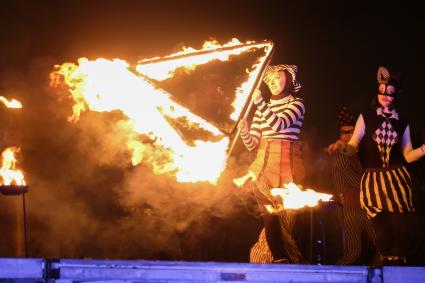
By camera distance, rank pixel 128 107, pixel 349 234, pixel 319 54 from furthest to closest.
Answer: pixel 319 54, pixel 128 107, pixel 349 234

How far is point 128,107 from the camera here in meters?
7.86

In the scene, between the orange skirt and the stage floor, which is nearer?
the stage floor

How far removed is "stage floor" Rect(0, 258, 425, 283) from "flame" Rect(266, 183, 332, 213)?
1.80 m

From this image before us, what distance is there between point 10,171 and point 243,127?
11.3ft

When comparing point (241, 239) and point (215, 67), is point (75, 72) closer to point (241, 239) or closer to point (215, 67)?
point (215, 67)

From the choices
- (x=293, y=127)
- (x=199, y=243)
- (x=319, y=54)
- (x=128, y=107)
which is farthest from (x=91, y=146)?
(x=319, y=54)

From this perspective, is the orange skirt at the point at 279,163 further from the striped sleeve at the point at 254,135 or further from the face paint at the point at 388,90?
the face paint at the point at 388,90

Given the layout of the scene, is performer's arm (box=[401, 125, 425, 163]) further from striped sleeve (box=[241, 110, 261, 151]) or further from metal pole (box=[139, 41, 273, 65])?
metal pole (box=[139, 41, 273, 65])

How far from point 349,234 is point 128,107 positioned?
339 centimetres

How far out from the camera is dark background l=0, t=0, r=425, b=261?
8.31 meters

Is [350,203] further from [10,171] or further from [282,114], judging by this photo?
[10,171]

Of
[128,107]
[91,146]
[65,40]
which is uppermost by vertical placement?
[65,40]

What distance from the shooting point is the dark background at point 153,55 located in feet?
27.3

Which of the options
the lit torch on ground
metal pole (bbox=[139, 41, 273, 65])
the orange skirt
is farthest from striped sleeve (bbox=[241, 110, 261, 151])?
the lit torch on ground
